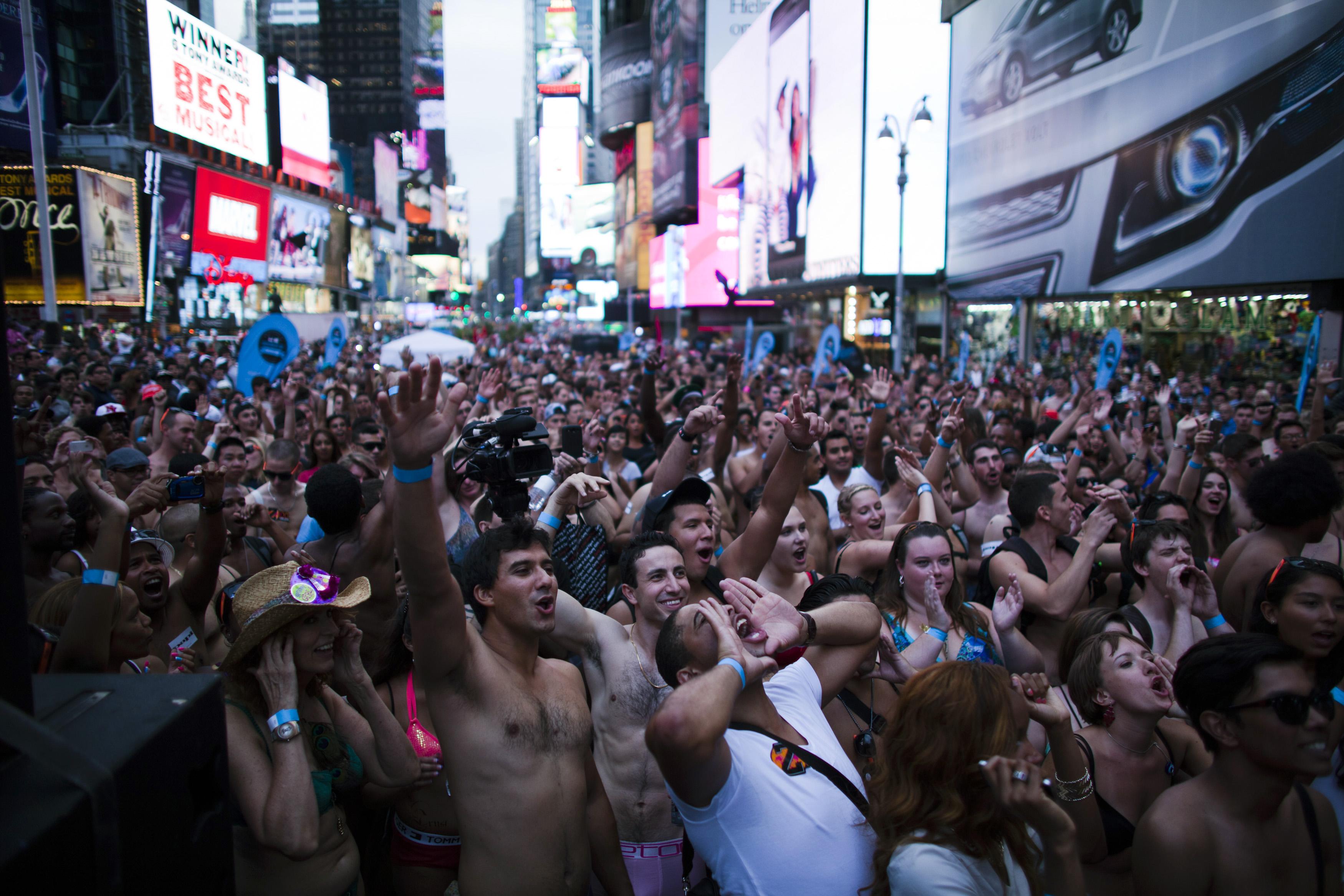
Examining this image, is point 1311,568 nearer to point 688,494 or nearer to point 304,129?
point 688,494

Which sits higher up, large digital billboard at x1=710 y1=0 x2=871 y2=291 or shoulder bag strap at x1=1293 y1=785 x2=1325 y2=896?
large digital billboard at x1=710 y1=0 x2=871 y2=291

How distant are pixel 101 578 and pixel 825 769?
2375 millimetres

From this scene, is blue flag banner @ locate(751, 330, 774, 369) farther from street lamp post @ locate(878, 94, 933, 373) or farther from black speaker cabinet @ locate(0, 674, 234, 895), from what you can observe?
black speaker cabinet @ locate(0, 674, 234, 895)

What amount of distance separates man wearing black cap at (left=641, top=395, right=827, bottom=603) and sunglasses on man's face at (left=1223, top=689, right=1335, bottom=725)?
1.86 meters

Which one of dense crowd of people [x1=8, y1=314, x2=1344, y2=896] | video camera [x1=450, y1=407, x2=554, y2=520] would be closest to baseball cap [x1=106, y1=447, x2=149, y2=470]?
dense crowd of people [x1=8, y1=314, x2=1344, y2=896]

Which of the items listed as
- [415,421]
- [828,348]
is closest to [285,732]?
[415,421]

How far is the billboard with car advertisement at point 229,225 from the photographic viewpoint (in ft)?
135

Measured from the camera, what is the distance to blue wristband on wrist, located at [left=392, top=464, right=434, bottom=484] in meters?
2.34

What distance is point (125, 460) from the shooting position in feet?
19.0

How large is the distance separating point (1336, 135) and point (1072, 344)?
34.7 ft

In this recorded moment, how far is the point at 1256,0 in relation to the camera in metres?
16.4

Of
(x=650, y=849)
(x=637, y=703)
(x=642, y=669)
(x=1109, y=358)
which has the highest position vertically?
(x=1109, y=358)

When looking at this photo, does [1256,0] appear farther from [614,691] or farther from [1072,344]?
[614,691]

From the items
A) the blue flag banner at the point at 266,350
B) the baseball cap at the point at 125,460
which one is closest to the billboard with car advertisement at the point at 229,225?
the blue flag banner at the point at 266,350
